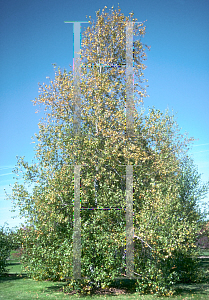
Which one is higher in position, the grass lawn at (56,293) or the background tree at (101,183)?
the background tree at (101,183)

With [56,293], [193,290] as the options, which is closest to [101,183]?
[56,293]

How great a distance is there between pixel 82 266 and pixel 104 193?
3098 mm

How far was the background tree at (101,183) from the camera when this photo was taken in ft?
39.3

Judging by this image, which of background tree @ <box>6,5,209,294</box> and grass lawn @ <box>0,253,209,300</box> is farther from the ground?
background tree @ <box>6,5,209,294</box>

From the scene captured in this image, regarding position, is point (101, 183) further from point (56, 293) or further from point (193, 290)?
point (193, 290)

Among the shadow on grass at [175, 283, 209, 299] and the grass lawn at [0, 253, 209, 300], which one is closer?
the grass lawn at [0, 253, 209, 300]

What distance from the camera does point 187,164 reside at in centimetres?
1858

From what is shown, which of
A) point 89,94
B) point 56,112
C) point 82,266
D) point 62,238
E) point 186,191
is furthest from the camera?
point 186,191

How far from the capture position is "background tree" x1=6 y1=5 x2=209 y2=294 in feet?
39.3

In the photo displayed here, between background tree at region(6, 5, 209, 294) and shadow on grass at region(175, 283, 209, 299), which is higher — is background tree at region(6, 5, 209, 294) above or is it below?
above

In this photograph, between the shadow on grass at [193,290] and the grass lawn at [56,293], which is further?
the shadow on grass at [193,290]

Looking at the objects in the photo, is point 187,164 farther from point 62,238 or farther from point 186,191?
point 62,238

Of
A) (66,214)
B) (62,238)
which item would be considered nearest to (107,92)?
(66,214)

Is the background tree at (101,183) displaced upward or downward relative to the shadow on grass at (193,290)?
upward
